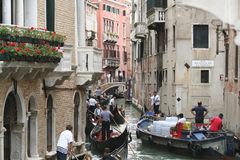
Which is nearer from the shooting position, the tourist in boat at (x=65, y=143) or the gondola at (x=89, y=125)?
the tourist in boat at (x=65, y=143)

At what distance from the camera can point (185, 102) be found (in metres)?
18.7

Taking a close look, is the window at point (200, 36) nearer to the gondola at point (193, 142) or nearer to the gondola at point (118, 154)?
the gondola at point (193, 142)

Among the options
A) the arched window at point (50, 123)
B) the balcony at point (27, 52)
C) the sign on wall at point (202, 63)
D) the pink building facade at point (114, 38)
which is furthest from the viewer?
the pink building facade at point (114, 38)

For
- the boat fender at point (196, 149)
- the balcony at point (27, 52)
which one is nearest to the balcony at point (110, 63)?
the boat fender at point (196, 149)

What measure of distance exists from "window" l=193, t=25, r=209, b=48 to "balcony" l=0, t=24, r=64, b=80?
37.9 ft

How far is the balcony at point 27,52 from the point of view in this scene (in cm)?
584

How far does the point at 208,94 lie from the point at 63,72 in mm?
11419

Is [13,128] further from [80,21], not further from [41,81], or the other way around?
[80,21]

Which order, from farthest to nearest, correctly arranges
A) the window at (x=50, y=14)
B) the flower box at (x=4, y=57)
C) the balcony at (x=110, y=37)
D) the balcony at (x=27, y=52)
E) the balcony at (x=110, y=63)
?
the balcony at (x=110, y=37) < the balcony at (x=110, y=63) < the window at (x=50, y=14) < the balcony at (x=27, y=52) < the flower box at (x=4, y=57)

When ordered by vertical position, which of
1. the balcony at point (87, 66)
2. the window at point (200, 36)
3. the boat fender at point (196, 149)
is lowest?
the boat fender at point (196, 149)

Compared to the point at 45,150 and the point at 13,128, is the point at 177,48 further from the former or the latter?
the point at 13,128

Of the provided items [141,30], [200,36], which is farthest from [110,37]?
[200,36]

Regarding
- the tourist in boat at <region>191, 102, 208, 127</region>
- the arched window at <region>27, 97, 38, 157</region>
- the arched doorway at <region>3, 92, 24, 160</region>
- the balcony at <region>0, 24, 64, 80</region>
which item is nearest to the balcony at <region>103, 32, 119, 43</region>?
the tourist in boat at <region>191, 102, 208, 127</region>

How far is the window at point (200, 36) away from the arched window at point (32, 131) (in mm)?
11497
